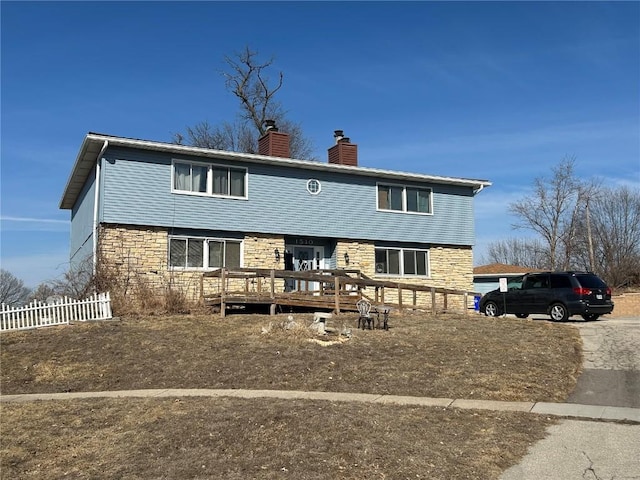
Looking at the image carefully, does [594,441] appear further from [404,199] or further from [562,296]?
[404,199]

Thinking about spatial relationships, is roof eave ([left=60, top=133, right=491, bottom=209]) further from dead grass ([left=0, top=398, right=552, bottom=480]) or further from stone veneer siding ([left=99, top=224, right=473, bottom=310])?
dead grass ([left=0, top=398, right=552, bottom=480])

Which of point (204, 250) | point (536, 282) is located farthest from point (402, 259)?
point (204, 250)

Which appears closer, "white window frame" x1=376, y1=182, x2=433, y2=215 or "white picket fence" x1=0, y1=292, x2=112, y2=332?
"white picket fence" x1=0, y1=292, x2=112, y2=332

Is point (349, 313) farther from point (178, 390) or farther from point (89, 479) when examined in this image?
point (89, 479)

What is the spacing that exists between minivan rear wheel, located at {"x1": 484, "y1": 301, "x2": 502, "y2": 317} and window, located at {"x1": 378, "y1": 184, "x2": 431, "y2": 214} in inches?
228

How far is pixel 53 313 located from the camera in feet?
50.0

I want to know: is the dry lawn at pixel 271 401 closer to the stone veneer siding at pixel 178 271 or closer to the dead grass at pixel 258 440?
the dead grass at pixel 258 440

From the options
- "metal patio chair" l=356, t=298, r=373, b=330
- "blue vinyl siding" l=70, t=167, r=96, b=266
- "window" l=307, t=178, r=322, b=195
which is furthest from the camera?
"window" l=307, t=178, r=322, b=195

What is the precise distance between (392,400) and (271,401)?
1.79 meters

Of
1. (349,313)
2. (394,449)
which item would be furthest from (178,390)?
(349,313)

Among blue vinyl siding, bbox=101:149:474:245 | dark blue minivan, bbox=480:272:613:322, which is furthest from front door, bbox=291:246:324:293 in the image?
dark blue minivan, bbox=480:272:613:322

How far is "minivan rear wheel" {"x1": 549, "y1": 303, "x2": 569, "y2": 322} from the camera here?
19.0 meters

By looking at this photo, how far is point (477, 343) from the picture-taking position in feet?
42.9

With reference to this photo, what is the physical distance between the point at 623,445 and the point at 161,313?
511 inches
